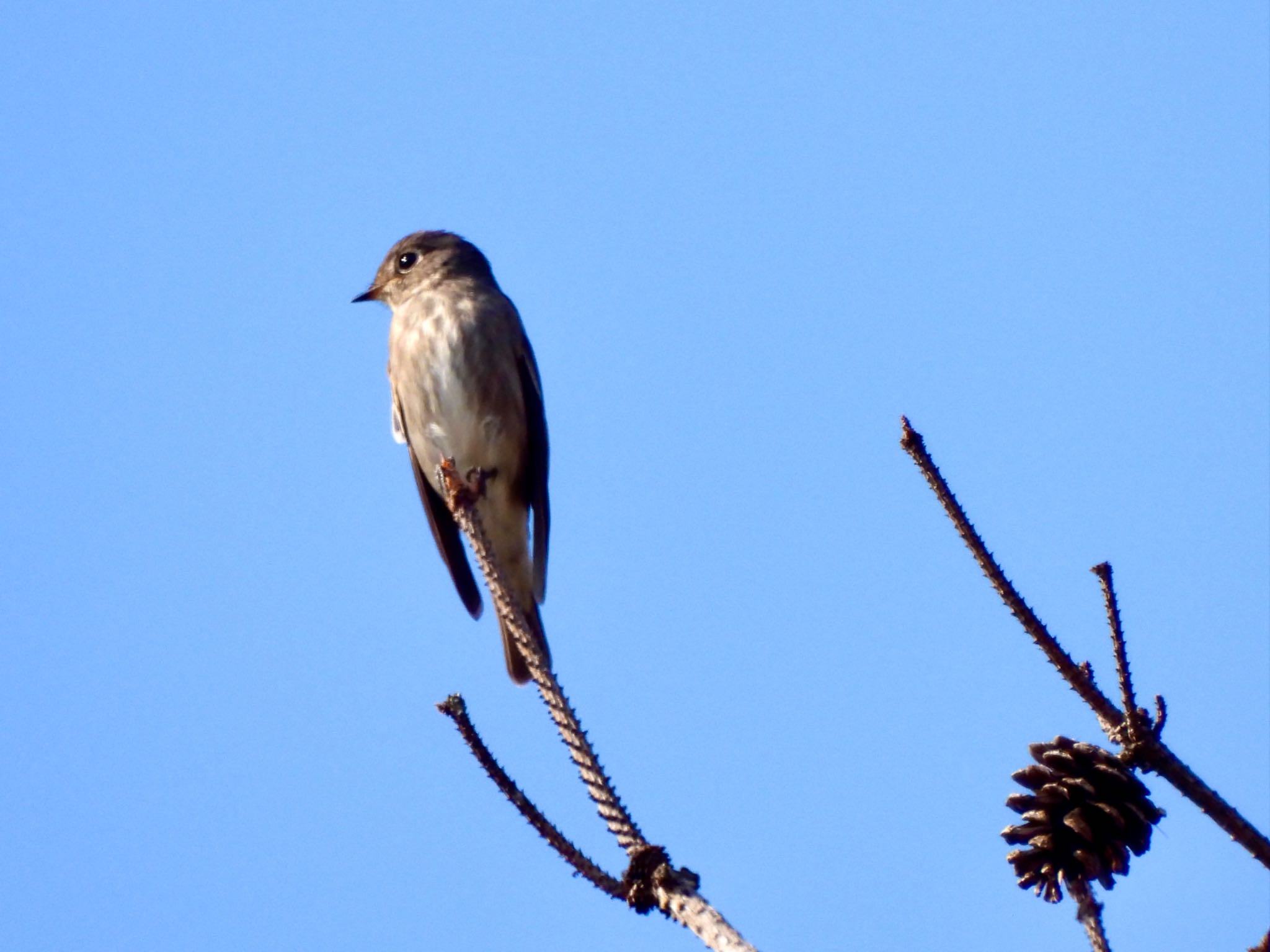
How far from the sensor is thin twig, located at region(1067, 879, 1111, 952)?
1.81m

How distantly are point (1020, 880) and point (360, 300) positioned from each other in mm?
6755

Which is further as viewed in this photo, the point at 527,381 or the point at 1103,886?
the point at 527,381

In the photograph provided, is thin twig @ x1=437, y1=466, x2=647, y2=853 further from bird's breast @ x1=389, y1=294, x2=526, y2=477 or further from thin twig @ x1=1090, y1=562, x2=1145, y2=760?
bird's breast @ x1=389, y1=294, x2=526, y2=477

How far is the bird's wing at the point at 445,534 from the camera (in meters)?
7.20

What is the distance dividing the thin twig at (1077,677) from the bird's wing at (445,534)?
4.99m

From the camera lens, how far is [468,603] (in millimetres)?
7203

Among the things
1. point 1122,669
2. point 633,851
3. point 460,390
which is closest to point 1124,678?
point 1122,669

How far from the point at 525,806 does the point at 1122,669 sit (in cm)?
108

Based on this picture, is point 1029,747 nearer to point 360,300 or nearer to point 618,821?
point 618,821

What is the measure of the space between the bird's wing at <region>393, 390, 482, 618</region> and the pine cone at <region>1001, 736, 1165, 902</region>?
5079 millimetres

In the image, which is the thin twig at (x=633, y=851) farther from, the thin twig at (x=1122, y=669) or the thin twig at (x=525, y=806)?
the thin twig at (x=1122, y=669)

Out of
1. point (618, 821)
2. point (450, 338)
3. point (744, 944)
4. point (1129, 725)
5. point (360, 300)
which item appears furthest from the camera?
point (360, 300)

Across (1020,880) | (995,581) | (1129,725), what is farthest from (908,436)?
(1020,880)

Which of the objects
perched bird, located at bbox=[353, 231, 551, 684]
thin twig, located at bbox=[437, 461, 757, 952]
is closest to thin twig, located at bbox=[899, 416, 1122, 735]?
thin twig, located at bbox=[437, 461, 757, 952]
